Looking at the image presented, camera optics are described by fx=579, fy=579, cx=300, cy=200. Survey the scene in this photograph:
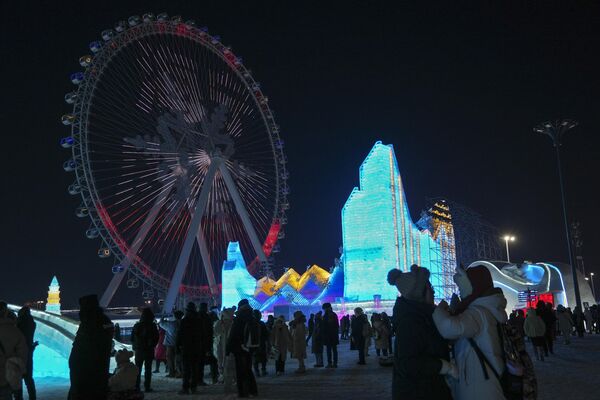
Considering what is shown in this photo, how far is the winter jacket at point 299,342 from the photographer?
41.4ft

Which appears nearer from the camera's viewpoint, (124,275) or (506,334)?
(506,334)

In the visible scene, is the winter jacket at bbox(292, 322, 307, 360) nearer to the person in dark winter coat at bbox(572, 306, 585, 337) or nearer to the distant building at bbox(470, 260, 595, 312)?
the person in dark winter coat at bbox(572, 306, 585, 337)

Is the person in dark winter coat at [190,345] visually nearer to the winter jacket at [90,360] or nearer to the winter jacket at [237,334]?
the winter jacket at [237,334]

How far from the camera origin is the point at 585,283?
108ft

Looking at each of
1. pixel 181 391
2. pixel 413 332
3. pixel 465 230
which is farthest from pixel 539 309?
pixel 465 230

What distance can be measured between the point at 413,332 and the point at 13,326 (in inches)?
128

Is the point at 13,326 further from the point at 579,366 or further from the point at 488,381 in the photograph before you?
the point at 579,366

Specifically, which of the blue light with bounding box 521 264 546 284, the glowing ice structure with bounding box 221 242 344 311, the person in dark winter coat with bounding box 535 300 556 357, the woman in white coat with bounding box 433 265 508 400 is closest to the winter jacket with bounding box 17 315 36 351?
the woman in white coat with bounding box 433 265 508 400

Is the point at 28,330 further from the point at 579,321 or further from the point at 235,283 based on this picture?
the point at 235,283

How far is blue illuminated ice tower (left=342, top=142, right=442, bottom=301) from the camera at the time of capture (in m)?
29.4

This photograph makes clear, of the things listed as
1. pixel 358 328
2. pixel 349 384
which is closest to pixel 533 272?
pixel 358 328

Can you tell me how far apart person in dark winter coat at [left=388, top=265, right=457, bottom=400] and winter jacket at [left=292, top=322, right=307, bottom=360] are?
376 inches

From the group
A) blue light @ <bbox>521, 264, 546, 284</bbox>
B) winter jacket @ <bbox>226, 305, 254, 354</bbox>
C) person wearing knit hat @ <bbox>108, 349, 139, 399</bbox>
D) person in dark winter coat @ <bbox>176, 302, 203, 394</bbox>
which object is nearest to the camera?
person wearing knit hat @ <bbox>108, 349, 139, 399</bbox>

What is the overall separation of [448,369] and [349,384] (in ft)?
22.6
